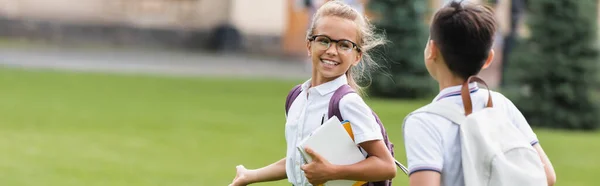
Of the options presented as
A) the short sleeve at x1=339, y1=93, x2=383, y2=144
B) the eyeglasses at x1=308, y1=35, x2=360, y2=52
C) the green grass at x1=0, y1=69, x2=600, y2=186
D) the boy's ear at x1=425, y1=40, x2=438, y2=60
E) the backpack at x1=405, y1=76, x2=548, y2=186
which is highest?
the green grass at x1=0, y1=69, x2=600, y2=186

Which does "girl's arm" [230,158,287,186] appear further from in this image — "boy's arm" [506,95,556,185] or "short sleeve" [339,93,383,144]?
"boy's arm" [506,95,556,185]

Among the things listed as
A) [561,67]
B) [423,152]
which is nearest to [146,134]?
[561,67]

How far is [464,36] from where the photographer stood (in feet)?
11.0

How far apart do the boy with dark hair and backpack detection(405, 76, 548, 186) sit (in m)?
0.01

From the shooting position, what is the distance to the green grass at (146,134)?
9.96m

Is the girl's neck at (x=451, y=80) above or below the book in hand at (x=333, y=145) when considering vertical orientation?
above

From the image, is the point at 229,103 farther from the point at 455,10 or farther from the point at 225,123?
the point at 455,10

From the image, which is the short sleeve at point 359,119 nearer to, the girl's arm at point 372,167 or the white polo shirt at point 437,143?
the girl's arm at point 372,167

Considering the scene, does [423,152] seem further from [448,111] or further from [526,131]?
[526,131]

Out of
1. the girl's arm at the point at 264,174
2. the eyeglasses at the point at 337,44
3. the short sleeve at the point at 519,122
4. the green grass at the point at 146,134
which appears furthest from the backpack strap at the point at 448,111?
the green grass at the point at 146,134

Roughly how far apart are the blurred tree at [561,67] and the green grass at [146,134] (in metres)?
1.12

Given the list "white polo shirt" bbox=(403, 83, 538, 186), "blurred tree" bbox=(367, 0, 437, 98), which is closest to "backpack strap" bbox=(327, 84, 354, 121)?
"white polo shirt" bbox=(403, 83, 538, 186)

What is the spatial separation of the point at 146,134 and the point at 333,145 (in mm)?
9130

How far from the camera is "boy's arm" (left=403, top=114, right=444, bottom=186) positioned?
3299 mm
